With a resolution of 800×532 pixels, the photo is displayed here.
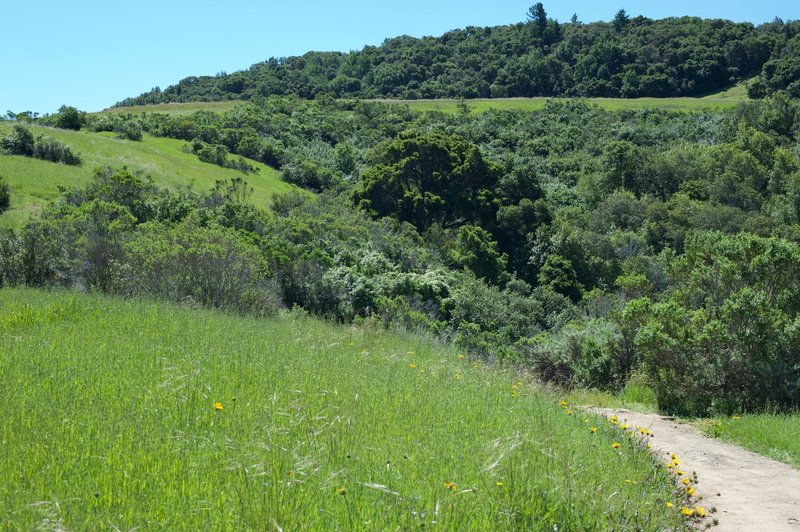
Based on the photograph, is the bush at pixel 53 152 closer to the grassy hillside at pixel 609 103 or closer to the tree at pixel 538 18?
the grassy hillside at pixel 609 103

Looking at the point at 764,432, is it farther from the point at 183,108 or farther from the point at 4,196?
the point at 183,108

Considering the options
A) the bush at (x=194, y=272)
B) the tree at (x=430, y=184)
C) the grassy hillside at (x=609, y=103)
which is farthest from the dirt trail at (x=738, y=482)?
the grassy hillside at (x=609, y=103)

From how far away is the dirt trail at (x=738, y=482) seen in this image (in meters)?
6.54

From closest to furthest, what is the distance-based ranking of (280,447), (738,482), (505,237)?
(280,447), (738,482), (505,237)

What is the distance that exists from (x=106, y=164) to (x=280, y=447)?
33131mm

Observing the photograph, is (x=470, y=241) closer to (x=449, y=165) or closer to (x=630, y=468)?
(x=449, y=165)

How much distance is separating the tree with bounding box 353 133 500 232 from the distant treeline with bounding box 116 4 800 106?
52.6 meters

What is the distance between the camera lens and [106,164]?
35.7 m

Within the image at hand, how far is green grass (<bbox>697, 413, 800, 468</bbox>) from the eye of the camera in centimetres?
903

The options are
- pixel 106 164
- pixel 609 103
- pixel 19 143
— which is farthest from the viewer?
pixel 609 103

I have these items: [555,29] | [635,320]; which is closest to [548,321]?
[635,320]

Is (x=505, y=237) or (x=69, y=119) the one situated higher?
(x=69, y=119)

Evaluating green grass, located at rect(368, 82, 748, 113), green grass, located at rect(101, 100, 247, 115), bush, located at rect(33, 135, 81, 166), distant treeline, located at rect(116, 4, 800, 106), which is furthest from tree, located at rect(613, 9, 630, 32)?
bush, located at rect(33, 135, 81, 166)

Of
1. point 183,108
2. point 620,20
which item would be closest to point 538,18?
point 620,20
